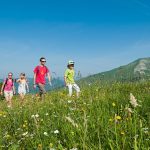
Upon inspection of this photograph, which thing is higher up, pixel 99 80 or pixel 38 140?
pixel 99 80

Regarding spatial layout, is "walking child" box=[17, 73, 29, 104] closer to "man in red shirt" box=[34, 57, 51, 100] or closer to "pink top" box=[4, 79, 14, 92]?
"pink top" box=[4, 79, 14, 92]

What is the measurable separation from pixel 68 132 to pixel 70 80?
15.1m

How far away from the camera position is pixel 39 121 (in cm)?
701

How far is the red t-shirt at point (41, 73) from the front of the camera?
66.5 feet

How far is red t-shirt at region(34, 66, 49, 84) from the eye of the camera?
2028cm

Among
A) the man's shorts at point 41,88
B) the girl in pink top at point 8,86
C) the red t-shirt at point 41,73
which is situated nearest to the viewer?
the man's shorts at point 41,88

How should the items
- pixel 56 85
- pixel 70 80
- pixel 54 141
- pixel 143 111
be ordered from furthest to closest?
pixel 70 80 < pixel 56 85 < pixel 143 111 < pixel 54 141

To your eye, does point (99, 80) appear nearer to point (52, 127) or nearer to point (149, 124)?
point (52, 127)

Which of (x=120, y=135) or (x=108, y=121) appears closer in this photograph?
(x=120, y=135)

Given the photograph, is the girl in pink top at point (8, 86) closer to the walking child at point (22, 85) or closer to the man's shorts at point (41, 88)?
the walking child at point (22, 85)

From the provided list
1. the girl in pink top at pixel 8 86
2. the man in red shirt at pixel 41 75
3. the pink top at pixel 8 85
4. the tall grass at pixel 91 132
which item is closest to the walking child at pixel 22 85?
the girl in pink top at pixel 8 86

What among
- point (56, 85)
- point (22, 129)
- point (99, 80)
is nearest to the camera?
point (22, 129)

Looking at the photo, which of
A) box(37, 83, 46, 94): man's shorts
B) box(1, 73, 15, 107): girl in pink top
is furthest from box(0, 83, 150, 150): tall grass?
box(1, 73, 15, 107): girl in pink top

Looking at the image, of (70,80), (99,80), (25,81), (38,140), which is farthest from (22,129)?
(25,81)
